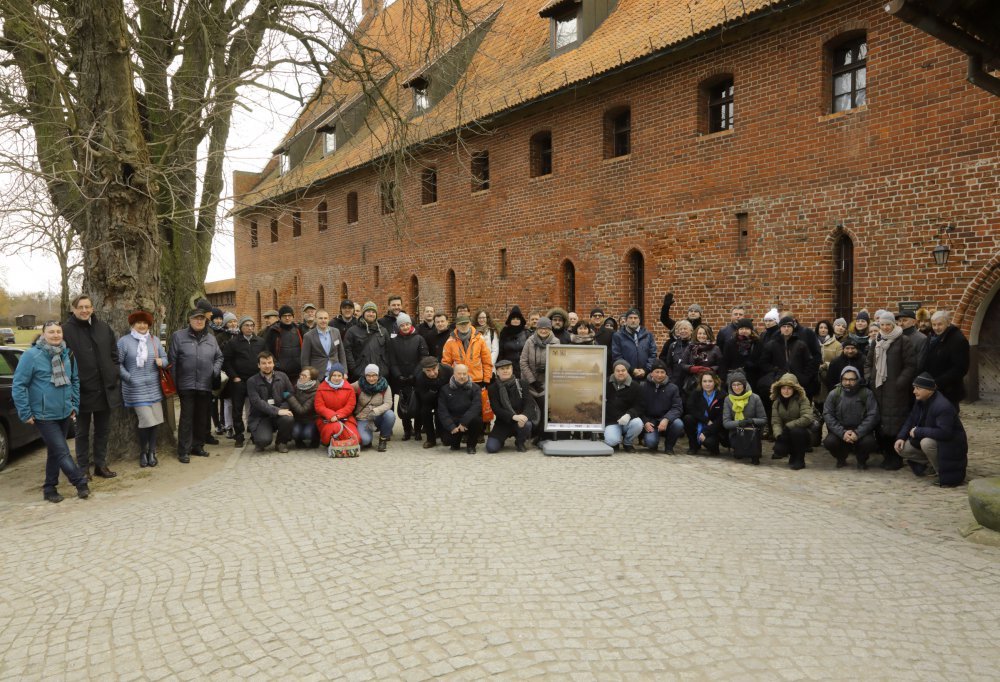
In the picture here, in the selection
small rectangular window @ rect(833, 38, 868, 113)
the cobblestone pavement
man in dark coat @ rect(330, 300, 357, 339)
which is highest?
small rectangular window @ rect(833, 38, 868, 113)

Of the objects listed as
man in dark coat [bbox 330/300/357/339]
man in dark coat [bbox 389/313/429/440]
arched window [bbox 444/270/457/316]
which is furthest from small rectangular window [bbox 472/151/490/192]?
man in dark coat [bbox 389/313/429/440]

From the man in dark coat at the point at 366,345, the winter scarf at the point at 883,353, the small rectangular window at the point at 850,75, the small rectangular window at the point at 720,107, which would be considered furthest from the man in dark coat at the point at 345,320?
the small rectangular window at the point at 850,75

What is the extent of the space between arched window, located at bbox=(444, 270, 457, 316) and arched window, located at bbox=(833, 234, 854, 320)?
38.7ft

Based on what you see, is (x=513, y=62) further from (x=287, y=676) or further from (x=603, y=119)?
(x=287, y=676)

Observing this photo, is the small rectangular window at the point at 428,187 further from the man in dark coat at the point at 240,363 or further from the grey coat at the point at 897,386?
the grey coat at the point at 897,386

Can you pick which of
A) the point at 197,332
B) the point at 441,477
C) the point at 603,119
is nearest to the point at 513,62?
the point at 603,119

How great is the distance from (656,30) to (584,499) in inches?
476

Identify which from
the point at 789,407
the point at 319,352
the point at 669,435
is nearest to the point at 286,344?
the point at 319,352

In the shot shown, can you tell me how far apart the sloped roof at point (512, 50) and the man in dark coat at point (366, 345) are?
2.19m

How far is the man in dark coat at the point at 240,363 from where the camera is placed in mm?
10016

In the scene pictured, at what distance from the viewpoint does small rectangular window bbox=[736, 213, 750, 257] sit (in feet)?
44.5

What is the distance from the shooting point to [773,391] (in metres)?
8.71

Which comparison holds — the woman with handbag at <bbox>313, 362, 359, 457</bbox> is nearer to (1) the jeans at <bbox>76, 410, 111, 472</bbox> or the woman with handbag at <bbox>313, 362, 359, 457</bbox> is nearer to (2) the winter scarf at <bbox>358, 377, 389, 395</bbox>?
(2) the winter scarf at <bbox>358, 377, 389, 395</bbox>

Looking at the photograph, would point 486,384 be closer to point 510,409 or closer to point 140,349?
point 510,409
